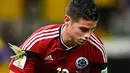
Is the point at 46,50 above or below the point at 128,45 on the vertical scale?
above

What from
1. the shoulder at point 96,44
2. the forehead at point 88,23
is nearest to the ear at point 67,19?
the forehead at point 88,23

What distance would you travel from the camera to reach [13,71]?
5.49 metres

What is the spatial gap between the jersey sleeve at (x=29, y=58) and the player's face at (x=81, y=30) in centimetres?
29

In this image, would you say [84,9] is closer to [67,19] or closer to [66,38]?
[67,19]

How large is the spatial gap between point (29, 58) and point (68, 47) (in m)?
0.40

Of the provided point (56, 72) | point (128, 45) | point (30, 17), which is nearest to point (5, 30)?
point (30, 17)

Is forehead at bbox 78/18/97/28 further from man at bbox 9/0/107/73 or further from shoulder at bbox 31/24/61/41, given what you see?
shoulder at bbox 31/24/61/41

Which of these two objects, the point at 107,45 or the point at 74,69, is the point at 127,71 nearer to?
the point at 107,45

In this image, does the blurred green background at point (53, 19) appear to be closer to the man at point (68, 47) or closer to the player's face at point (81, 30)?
the man at point (68, 47)

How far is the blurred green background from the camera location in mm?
11445

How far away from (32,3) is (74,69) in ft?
24.8

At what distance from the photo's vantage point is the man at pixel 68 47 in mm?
5223

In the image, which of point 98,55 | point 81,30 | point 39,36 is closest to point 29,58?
point 39,36

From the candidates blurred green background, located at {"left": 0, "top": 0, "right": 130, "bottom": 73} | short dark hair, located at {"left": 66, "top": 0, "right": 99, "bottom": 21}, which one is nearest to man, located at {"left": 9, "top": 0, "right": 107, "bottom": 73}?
short dark hair, located at {"left": 66, "top": 0, "right": 99, "bottom": 21}
